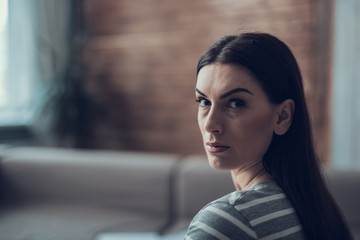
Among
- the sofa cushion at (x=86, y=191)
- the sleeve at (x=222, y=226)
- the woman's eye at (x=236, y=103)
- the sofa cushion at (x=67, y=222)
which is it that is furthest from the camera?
the sofa cushion at (x=86, y=191)

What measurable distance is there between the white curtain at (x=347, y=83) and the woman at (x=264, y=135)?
2.02m

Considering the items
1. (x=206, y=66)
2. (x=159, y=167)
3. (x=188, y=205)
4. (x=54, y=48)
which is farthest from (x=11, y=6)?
(x=206, y=66)

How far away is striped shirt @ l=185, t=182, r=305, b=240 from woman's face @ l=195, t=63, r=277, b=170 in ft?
0.30

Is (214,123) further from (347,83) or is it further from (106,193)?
(347,83)

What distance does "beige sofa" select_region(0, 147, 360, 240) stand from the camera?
5.17 feet

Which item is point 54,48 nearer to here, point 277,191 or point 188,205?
point 188,205

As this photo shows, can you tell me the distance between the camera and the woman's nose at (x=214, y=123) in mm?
686

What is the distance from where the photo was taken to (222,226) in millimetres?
577

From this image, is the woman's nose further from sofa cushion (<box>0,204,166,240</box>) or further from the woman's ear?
sofa cushion (<box>0,204,166,240</box>)

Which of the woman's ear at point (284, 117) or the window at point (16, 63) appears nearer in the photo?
the woman's ear at point (284, 117)

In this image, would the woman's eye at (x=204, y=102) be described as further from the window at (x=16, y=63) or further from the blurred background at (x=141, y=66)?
the window at (x=16, y=63)

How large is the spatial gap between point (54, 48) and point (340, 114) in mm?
2783

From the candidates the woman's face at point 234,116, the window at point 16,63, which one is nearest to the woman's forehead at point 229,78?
the woman's face at point 234,116

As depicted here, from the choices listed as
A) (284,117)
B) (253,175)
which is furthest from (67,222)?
(284,117)
